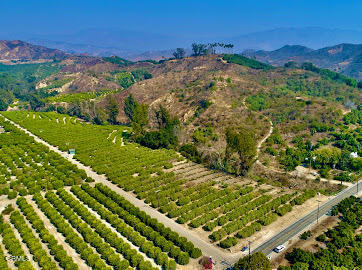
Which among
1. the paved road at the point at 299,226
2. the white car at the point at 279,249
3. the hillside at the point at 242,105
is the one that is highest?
the hillside at the point at 242,105

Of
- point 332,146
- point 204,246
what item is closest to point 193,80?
point 332,146

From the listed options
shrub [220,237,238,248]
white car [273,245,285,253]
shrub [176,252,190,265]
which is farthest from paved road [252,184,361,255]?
shrub [176,252,190,265]

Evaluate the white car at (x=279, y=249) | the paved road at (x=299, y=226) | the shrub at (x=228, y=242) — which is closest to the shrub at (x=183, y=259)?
the shrub at (x=228, y=242)

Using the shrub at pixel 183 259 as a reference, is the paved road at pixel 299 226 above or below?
below

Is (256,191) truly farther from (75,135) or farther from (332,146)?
(75,135)

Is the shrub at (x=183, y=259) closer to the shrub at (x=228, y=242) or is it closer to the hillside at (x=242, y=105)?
the shrub at (x=228, y=242)

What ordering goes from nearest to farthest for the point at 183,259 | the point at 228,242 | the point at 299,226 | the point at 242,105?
the point at 183,259 → the point at 228,242 → the point at 299,226 → the point at 242,105

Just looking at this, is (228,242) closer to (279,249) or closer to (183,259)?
(279,249)

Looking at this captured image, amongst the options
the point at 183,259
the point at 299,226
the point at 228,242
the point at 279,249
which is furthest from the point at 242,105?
the point at 183,259

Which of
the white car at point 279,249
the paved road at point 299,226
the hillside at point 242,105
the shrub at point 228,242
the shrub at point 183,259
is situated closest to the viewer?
the shrub at point 183,259
